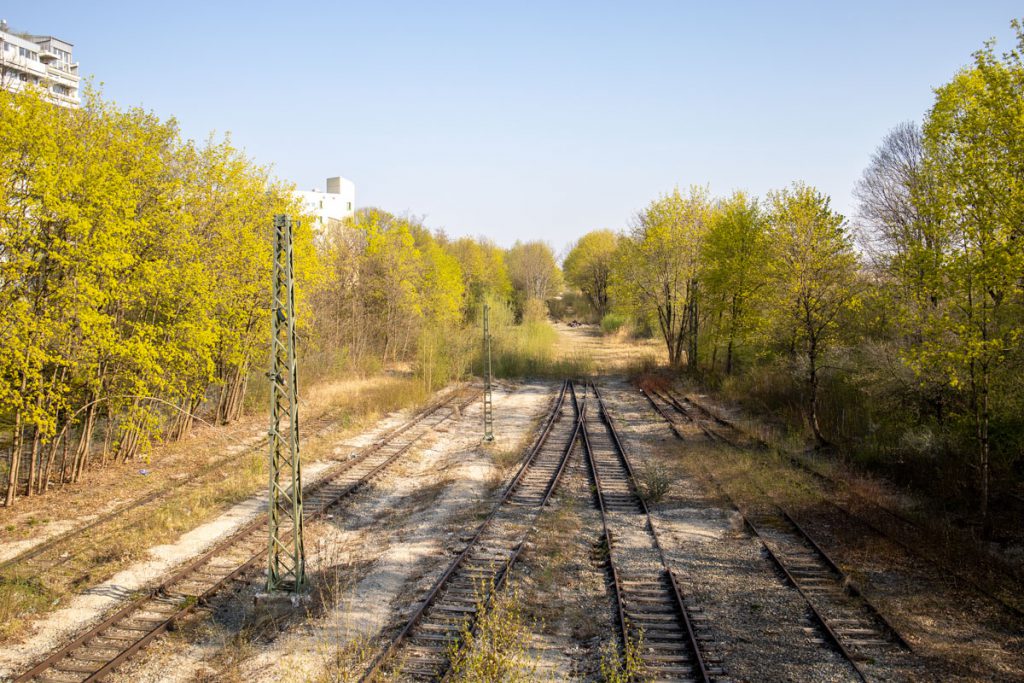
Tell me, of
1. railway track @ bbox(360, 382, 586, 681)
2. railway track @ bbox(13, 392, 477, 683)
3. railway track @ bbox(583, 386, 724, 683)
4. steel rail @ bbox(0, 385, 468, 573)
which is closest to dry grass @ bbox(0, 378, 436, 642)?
steel rail @ bbox(0, 385, 468, 573)

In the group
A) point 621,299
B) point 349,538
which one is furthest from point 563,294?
point 349,538

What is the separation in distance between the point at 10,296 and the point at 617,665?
44.3 ft

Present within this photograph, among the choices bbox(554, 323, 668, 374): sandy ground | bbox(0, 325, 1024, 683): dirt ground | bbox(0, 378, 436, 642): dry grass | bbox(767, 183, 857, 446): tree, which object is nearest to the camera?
bbox(0, 325, 1024, 683): dirt ground

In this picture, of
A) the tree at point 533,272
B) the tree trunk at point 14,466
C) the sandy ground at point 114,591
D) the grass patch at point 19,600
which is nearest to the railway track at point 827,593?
the sandy ground at point 114,591

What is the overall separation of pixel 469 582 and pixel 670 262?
3035 centimetres

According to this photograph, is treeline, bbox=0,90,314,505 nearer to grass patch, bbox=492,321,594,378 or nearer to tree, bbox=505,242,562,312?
grass patch, bbox=492,321,594,378

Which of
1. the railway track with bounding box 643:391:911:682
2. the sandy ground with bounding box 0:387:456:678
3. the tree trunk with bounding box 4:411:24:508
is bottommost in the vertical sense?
the sandy ground with bounding box 0:387:456:678

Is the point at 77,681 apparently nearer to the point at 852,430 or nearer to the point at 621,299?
the point at 852,430

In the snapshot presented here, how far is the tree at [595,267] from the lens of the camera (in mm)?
86375

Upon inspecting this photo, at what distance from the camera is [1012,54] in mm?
12352

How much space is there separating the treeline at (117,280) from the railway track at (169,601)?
152 inches

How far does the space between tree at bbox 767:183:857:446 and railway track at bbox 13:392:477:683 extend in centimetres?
1466

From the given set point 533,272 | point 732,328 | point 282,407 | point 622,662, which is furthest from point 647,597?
point 533,272

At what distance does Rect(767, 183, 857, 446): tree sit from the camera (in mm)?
21656
